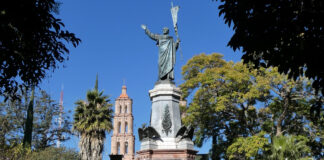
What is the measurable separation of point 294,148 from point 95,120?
11.2 metres

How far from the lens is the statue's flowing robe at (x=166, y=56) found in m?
14.6

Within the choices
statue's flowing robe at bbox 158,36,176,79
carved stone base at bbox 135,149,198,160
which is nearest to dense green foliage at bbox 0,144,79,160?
carved stone base at bbox 135,149,198,160

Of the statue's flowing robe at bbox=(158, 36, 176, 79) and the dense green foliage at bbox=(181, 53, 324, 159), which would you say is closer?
the statue's flowing robe at bbox=(158, 36, 176, 79)

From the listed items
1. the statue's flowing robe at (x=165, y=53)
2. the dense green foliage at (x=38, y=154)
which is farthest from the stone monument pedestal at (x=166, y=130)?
the dense green foliage at (x=38, y=154)

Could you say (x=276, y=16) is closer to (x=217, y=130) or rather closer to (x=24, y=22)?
(x=24, y=22)

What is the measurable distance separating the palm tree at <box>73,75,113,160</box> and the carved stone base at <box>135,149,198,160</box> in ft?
25.3

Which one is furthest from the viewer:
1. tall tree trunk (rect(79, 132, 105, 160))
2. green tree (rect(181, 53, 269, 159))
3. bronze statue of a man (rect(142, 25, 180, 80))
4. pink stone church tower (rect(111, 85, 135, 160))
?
pink stone church tower (rect(111, 85, 135, 160))

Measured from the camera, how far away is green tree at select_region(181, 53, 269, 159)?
2273 centimetres

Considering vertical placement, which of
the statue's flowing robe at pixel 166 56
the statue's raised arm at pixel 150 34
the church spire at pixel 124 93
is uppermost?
the church spire at pixel 124 93

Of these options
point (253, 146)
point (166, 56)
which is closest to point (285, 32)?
point (166, 56)

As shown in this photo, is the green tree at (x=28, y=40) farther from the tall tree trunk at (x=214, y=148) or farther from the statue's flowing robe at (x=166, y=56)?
the tall tree trunk at (x=214, y=148)

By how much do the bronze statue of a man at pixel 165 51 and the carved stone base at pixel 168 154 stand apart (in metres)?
3.42

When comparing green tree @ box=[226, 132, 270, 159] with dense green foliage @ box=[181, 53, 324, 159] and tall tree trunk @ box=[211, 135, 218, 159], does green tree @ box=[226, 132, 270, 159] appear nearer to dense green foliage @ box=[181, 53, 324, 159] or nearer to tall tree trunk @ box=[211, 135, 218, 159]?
dense green foliage @ box=[181, 53, 324, 159]

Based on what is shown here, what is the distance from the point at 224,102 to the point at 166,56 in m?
9.49
